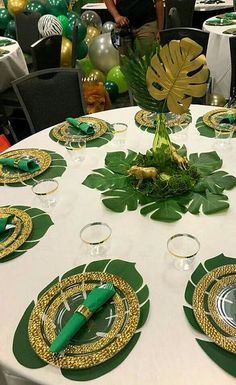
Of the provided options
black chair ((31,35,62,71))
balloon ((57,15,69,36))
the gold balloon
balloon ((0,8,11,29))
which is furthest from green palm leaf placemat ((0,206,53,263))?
balloon ((0,8,11,29))

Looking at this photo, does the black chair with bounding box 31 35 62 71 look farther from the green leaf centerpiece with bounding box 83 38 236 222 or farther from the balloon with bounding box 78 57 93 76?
the green leaf centerpiece with bounding box 83 38 236 222

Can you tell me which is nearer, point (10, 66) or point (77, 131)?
point (77, 131)

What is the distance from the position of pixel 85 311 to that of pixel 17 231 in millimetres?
348

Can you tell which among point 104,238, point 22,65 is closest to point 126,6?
point 22,65

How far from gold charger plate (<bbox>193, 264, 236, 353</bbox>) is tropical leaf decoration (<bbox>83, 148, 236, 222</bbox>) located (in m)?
0.22

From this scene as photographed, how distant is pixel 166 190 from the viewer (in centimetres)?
104

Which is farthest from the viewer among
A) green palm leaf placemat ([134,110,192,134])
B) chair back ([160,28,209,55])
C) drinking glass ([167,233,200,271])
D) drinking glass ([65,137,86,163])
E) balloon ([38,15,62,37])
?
balloon ([38,15,62,37])

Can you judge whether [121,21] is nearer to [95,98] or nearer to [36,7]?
[95,98]

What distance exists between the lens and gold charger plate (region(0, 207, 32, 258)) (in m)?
0.90

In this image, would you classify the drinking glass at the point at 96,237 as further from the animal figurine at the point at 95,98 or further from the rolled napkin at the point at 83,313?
the animal figurine at the point at 95,98

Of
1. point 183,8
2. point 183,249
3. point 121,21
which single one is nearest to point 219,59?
point 121,21

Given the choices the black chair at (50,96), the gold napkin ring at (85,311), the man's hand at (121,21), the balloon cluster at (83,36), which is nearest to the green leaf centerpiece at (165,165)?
the gold napkin ring at (85,311)

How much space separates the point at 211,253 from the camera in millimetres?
840

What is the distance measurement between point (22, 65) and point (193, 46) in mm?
2317
